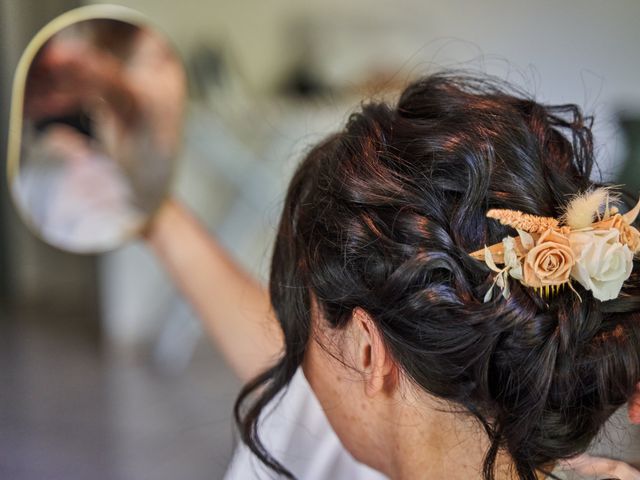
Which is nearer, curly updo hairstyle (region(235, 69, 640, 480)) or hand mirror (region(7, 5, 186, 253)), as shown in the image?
curly updo hairstyle (region(235, 69, 640, 480))

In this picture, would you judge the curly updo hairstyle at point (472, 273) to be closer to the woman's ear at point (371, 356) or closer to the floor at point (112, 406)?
the woman's ear at point (371, 356)

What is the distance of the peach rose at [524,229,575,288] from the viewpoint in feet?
1.96

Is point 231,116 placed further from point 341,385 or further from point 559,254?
point 559,254

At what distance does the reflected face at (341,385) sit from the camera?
2.46ft

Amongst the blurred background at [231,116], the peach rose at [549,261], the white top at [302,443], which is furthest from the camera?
the blurred background at [231,116]

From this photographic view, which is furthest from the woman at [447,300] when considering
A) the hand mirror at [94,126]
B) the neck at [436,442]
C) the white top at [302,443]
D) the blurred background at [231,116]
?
the blurred background at [231,116]

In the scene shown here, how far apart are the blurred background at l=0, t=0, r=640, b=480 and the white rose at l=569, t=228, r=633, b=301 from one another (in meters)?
1.57

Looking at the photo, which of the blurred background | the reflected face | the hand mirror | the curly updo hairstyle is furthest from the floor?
the curly updo hairstyle

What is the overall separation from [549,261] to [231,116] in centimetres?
216

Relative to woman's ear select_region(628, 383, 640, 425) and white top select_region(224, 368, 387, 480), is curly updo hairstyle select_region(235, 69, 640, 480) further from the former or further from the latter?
white top select_region(224, 368, 387, 480)

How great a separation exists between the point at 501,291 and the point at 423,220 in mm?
83

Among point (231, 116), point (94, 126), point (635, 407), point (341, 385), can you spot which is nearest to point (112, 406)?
point (231, 116)

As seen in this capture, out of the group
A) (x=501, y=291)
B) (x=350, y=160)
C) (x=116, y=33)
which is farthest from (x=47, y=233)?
(x=501, y=291)

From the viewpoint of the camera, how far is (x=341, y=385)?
2.57 feet
